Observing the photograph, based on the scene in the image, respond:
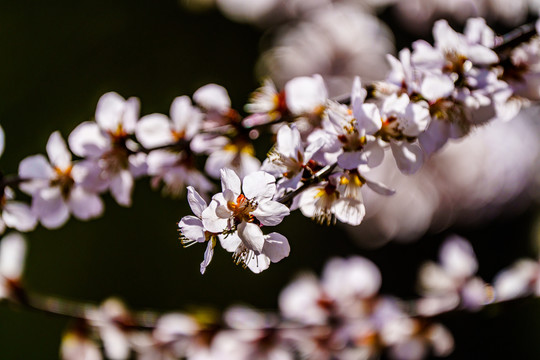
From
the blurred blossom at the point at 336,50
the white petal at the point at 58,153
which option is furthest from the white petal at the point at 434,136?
the blurred blossom at the point at 336,50

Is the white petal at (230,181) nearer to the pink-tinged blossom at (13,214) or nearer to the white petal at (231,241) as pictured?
the white petal at (231,241)

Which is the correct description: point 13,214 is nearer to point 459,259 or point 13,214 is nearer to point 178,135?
point 178,135

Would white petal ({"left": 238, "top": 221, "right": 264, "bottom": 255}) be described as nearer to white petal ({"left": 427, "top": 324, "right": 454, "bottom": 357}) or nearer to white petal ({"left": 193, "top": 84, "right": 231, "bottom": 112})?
white petal ({"left": 193, "top": 84, "right": 231, "bottom": 112})

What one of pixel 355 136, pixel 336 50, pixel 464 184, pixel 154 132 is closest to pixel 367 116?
pixel 355 136

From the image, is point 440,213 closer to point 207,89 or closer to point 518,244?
point 518,244

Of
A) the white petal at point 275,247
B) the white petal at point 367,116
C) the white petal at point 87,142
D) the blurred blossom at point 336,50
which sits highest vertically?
the blurred blossom at point 336,50

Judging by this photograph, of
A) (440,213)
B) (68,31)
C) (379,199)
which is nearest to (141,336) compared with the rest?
(379,199)

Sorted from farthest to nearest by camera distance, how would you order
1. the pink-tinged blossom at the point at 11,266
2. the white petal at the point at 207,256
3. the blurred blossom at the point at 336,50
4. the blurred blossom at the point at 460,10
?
the blurred blossom at the point at 336,50 < the blurred blossom at the point at 460,10 < the pink-tinged blossom at the point at 11,266 < the white petal at the point at 207,256

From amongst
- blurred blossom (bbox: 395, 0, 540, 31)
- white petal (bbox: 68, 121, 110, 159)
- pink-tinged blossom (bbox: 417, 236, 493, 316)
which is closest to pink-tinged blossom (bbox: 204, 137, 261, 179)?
white petal (bbox: 68, 121, 110, 159)
